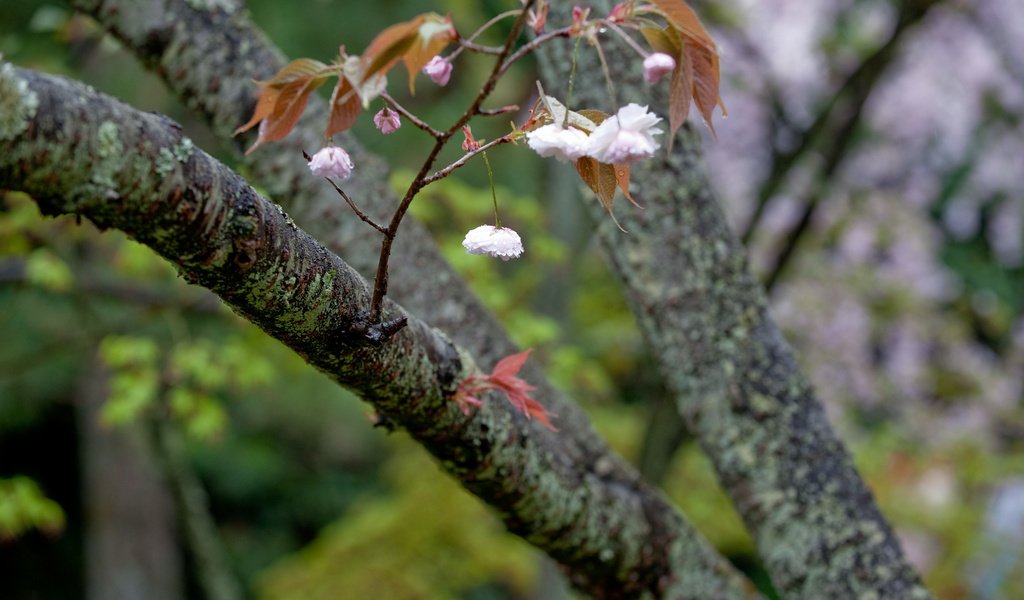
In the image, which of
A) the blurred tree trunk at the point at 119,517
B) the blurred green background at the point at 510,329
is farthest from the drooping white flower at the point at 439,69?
the blurred tree trunk at the point at 119,517

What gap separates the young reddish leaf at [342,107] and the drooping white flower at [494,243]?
0.14m

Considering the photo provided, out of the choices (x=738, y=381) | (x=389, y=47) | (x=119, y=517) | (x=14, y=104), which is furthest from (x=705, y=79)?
(x=119, y=517)

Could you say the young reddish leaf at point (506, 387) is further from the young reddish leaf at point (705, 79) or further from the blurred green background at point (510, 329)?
the blurred green background at point (510, 329)

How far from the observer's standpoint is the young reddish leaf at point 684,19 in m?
0.67

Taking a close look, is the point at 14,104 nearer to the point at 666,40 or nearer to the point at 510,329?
the point at 666,40

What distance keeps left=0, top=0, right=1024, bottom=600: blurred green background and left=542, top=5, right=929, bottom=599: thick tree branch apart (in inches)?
45.0

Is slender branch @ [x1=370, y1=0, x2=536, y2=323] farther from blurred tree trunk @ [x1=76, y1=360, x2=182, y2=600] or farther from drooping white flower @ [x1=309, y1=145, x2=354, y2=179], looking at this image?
blurred tree trunk @ [x1=76, y1=360, x2=182, y2=600]

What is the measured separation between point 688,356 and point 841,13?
3.43 meters

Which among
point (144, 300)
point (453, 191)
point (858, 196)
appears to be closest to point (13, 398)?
point (144, 300)

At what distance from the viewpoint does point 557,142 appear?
2.15 ft

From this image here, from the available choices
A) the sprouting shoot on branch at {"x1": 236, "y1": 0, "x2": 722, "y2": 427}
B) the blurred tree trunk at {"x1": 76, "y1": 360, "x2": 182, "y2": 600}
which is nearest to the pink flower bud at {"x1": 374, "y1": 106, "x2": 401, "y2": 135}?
the sprouting shoot on branch at {"x1": 236, "y1": 0, "x2": 722, "y2": 427}

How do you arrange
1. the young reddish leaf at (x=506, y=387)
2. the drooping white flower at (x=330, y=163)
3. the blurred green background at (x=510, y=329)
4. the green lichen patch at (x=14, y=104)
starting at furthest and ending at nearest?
the blurred green background at (x=510, y=329) < the young reddish leaf at (x=506, y=387) < the drooping white flower at (x=330, y=163) < the green lichen patch at (x=14, y=104)

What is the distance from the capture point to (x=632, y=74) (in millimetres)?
1407

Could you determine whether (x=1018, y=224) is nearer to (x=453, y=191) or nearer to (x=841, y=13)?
(x=841, y=13)
